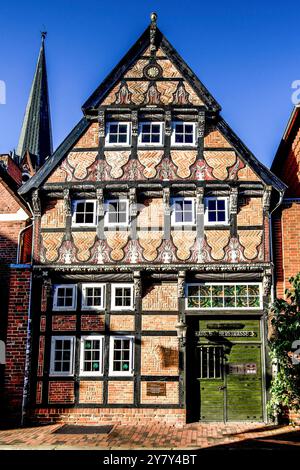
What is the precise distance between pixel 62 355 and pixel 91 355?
847 millimetres

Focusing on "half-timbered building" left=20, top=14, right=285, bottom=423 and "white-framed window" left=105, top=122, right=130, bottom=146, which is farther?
"white-framed window" left=105, top=122, right=130, bottom=146

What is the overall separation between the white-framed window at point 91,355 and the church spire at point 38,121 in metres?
21.6

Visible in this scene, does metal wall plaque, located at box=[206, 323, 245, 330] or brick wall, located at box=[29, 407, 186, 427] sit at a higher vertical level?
metal wall plaque, located at box=[206, 323, 245, 330]

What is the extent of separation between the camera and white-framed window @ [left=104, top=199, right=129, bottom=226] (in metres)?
14.7

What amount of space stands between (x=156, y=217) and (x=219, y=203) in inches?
76.9

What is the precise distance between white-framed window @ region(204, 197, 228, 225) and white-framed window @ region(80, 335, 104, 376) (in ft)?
15.5

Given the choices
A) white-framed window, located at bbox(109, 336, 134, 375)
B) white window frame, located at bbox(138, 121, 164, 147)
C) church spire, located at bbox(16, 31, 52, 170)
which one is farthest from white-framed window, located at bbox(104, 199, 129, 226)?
church spire, located at bbox(16, 31, 52, 170)

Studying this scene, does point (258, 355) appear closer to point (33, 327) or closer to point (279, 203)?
point (279, 203)

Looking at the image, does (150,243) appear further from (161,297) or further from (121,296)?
(121,296)

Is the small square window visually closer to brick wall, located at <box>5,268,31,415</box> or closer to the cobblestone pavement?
brick wall, located at <box>5,268,31,415</box>

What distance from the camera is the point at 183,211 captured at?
14.7 m

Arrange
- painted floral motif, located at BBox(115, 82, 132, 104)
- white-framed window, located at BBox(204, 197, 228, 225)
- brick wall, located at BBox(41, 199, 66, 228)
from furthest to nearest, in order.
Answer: painted floral motif, located at BBox(115, 82, 132, 104) → brick wall, located at BBox(41, 199, 66, 228) → white-framed window, located at BBox(204, 197, 228, 225)

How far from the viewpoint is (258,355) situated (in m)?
14.1

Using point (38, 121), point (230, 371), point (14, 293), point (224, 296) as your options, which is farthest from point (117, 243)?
point (38, 121)
